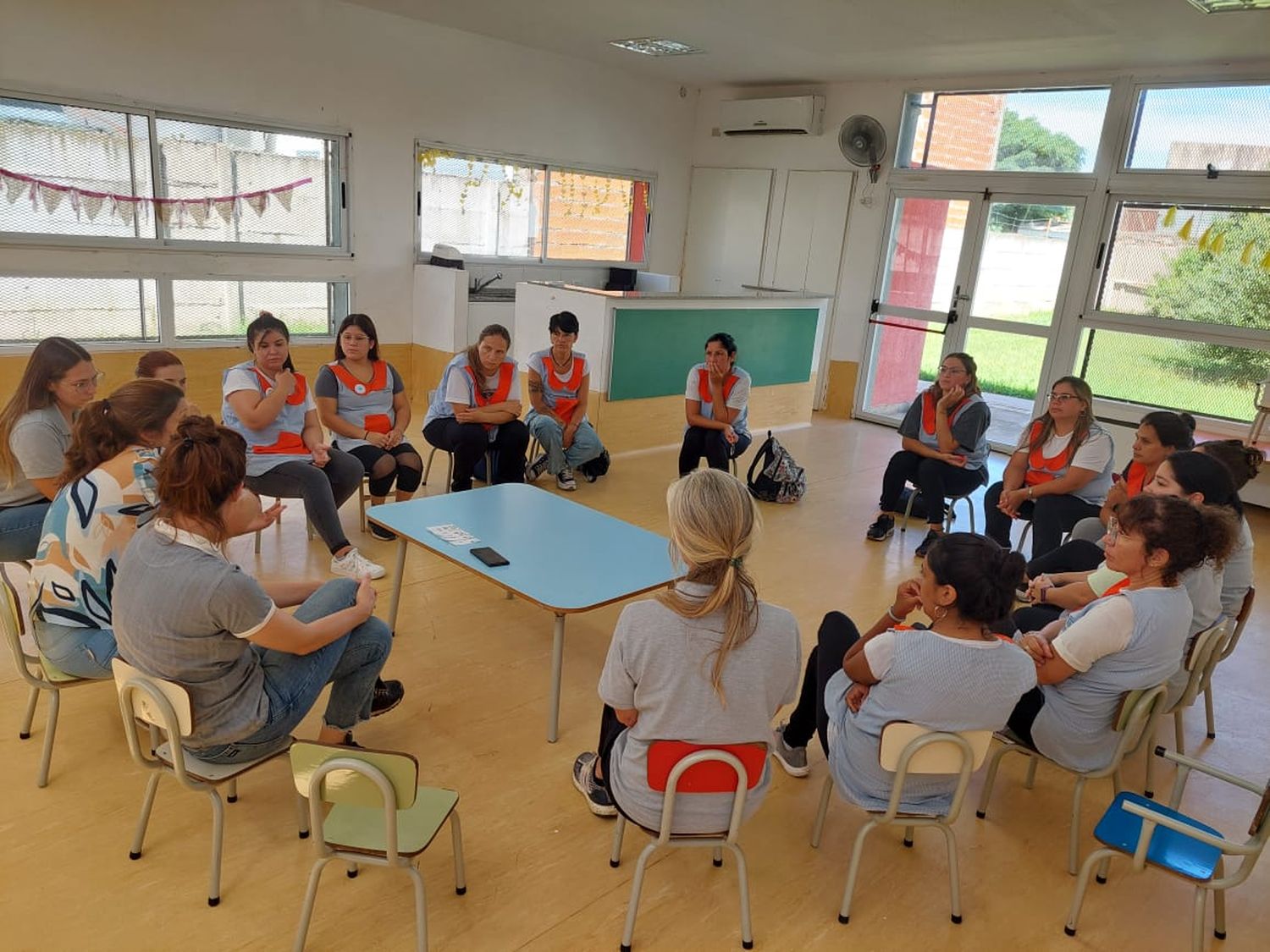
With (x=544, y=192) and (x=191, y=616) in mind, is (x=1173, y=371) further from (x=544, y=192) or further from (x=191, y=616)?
(x=191, y=616)

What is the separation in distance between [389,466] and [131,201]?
326cm

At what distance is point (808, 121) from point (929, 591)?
695cm

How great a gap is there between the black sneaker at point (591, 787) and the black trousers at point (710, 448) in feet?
9.22

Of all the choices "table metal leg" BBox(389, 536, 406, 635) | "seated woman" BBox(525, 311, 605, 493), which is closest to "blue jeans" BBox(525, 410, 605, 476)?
"seated woman" BBox(525, 311, 605, 493)

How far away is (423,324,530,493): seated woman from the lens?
15.3 ft

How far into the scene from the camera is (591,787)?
8.02 ft

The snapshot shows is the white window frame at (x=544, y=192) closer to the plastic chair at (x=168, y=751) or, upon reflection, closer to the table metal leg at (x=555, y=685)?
the table metal leg at (x=555, y=685)

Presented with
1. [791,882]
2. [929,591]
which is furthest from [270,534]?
[929,591]

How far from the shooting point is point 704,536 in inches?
70.1

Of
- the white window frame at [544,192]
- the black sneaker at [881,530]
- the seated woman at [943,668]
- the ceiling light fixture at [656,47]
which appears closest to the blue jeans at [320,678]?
the seated woman at [943,668]

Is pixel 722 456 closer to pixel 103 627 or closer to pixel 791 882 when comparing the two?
pixel 791 882

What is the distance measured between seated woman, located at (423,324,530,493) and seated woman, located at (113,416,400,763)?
8.57 ft

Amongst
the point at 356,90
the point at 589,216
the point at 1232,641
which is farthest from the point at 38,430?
the point at 589,216

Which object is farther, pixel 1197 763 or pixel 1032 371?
pixel 1032 371
